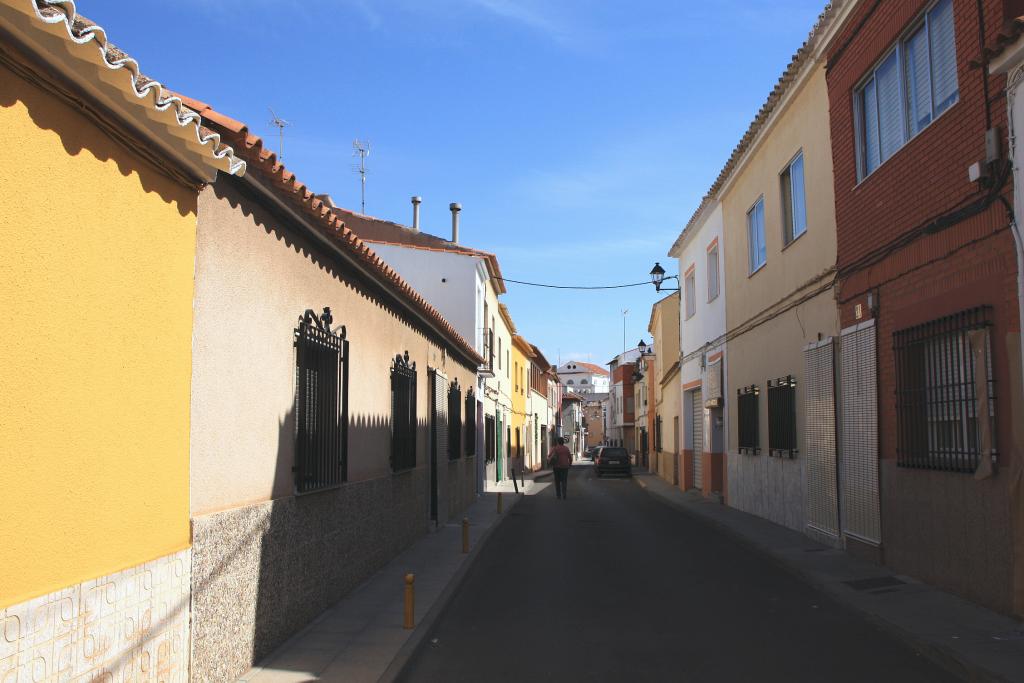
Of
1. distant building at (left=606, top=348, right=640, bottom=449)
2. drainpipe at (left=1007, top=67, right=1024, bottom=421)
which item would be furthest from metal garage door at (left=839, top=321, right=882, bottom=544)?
distant building at (left=606, top=348, right=640, bottom=449)

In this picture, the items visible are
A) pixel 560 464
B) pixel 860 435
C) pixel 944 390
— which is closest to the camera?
pixel 944 390

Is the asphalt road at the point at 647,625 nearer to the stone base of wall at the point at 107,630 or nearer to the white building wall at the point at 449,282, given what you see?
the stone base of wall at the point at 107,630

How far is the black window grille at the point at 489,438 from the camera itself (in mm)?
29109

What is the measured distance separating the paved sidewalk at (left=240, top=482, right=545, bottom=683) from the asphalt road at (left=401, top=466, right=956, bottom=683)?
0.62ft

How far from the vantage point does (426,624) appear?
7902 millimetres

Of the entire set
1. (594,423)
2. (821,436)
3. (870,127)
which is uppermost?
(870,127)

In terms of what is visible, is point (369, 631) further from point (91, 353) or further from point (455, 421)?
point (455, 421)

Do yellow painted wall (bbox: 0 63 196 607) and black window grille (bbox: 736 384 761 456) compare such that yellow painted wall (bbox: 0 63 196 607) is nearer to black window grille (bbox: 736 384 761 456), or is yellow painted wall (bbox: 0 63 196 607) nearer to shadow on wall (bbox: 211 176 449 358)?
shadow on wall (bbox: 211 176 449 358)

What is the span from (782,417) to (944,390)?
6.43 metres

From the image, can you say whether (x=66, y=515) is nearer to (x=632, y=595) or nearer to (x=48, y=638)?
(x=48, y=638)

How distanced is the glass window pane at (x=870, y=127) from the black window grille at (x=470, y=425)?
40.4 feet

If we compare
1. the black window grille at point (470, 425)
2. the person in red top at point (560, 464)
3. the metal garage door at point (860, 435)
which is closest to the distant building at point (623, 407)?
the person in red top at point (560, 464)

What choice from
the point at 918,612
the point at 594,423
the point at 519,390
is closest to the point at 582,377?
the point at 594,423

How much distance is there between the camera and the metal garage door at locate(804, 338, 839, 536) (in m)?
12.5
